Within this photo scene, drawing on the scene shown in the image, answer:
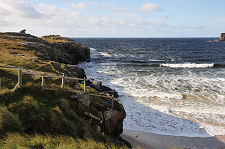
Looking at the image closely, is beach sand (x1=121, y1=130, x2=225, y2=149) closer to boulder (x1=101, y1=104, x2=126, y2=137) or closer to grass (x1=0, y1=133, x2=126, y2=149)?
boulder (x1=101, y1=104, x2=126, y2=137)

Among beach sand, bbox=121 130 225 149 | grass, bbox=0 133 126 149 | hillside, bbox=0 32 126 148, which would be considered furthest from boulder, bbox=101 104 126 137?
grass, bbox=0 133 126 149

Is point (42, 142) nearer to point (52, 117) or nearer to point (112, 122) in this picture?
point (52, 117)

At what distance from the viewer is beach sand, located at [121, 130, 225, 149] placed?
14.8 m

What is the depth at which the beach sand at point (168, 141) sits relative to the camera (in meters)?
14.8

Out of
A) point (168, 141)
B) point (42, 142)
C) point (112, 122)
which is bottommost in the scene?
point (168, 141)

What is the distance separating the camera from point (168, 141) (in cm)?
1549

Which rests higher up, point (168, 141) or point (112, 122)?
point (112, 122)

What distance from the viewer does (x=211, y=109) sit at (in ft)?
69.4

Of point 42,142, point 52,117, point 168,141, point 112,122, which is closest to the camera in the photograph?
point 42,142

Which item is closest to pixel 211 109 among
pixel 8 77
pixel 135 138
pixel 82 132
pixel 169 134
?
pixel 169 134

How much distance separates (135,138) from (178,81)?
2233cm

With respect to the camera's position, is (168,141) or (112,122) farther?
(168,141)

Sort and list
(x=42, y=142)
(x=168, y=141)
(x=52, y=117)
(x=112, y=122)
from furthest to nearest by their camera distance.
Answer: (x=168, y=141) < (x=112, y=122) < (x=52, y=117) < (x=42, y=142)

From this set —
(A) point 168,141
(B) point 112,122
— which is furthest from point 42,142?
(A) point 168,141
